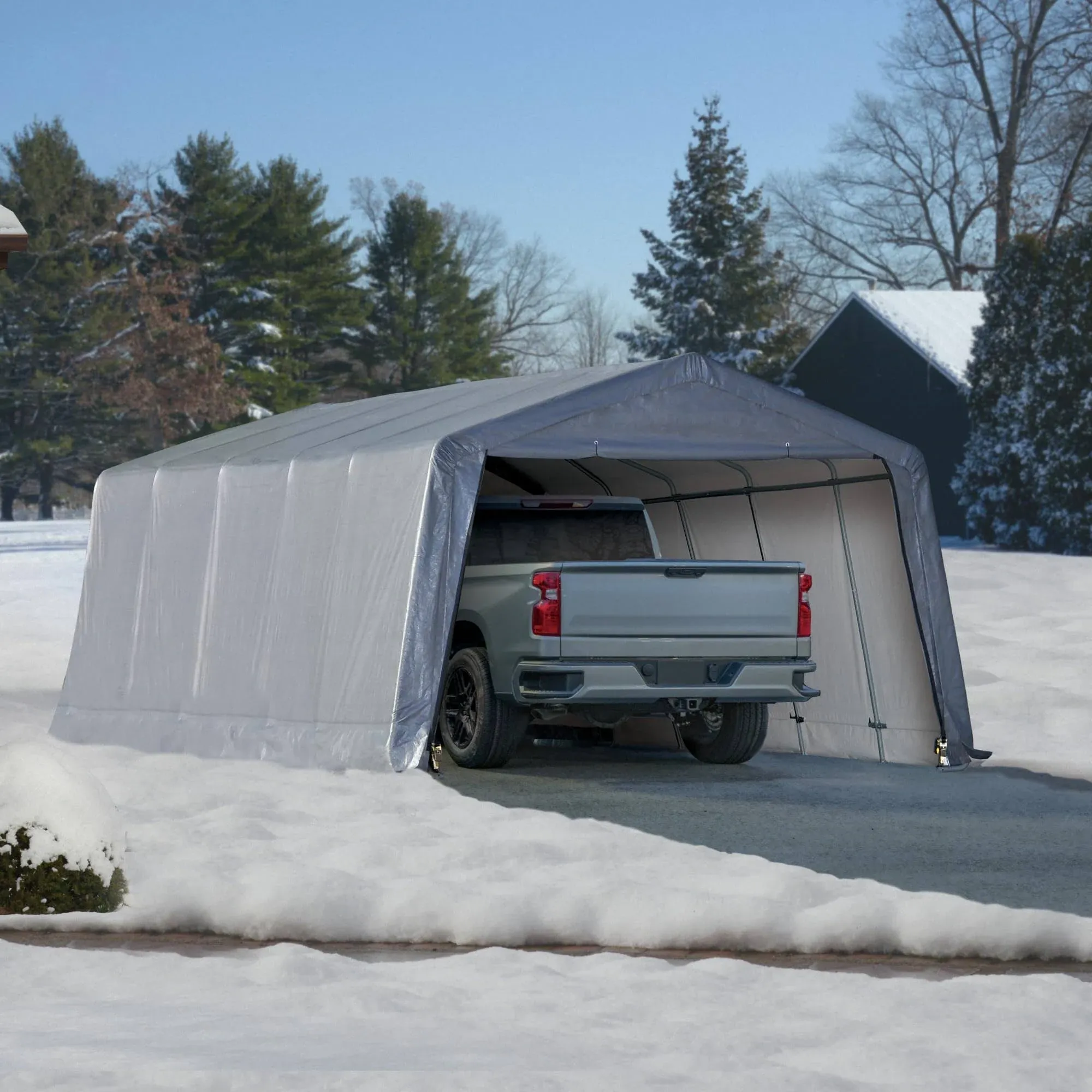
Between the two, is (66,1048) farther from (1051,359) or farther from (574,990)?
(1051,359)

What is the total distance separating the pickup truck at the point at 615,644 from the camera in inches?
489

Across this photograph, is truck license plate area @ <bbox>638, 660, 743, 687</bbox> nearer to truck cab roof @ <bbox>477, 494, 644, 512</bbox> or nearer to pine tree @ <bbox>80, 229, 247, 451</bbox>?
truck cab roof @ <bbox>477, 494, 644, 512</bbox>

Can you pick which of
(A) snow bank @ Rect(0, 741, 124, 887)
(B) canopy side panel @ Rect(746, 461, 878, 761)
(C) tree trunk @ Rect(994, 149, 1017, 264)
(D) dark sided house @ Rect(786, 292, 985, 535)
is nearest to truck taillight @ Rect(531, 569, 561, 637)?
(B) canopy side panel @ Rect(746, 461, 878, 761)

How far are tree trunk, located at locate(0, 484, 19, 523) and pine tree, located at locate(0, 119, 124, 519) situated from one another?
7 cm

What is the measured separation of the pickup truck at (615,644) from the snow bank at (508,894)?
2098 millimetres

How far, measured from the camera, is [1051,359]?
36469 mm

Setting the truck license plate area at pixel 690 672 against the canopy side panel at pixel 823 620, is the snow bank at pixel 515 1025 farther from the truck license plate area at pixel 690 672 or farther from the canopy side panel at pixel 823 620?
the canopy side panel at pixel 823 620

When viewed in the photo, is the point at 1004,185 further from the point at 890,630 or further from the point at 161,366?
the point at 890,630

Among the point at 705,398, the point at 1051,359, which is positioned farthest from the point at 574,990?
the point at 1051,359

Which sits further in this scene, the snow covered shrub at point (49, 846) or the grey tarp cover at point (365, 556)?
the grey tarp cover at point (365, 556)

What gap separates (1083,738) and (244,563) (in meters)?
7.13

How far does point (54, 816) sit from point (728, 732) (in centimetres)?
690

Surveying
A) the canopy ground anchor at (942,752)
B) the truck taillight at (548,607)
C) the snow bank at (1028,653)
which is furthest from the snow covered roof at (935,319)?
the truck taillight at (548,607)

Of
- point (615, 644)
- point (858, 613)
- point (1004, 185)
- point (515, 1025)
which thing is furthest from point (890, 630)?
point (1004, 185)
